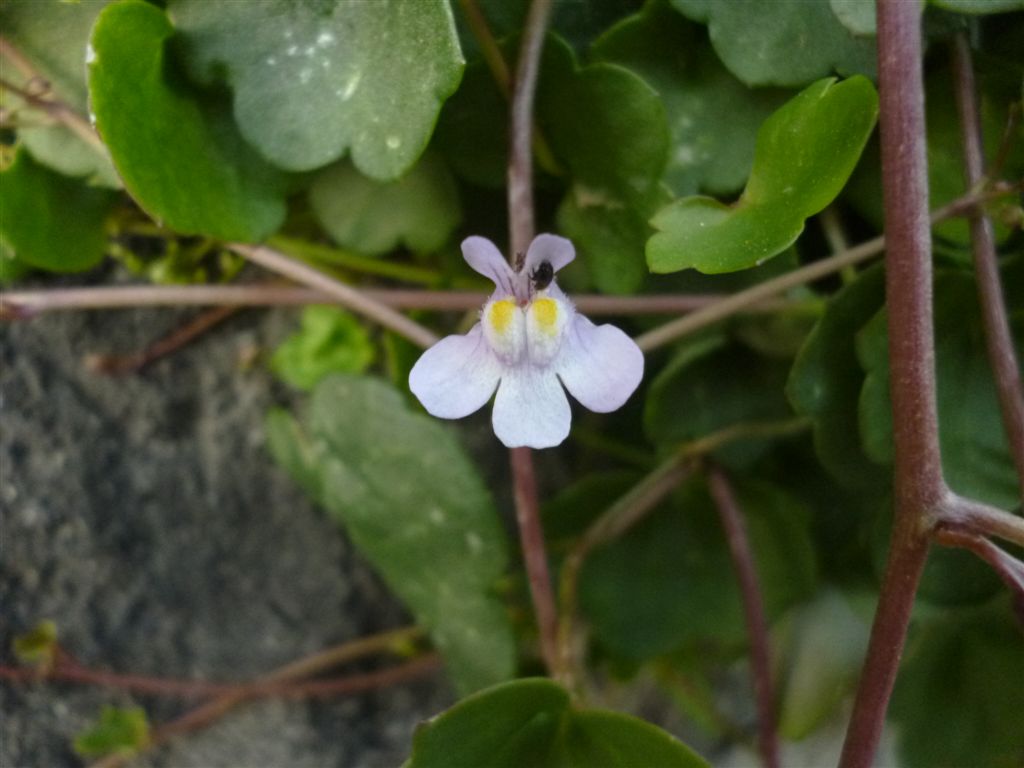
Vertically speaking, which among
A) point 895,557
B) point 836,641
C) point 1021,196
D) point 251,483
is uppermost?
point 1021,196

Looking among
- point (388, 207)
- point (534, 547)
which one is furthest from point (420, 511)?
point (388, 207)

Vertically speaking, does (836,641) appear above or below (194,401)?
below

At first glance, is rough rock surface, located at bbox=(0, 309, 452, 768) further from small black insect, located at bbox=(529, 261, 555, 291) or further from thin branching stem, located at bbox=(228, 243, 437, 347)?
small black insect, located at bbox=(529, 261, 555, 291)

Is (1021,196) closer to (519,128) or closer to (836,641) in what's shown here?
(519,128)

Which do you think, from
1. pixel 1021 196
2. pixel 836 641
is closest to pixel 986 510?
pixel 1021 196

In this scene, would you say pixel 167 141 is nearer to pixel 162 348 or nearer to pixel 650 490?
pixel 162 348

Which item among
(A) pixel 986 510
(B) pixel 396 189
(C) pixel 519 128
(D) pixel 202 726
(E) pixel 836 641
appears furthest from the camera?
(E) pixel 836 641

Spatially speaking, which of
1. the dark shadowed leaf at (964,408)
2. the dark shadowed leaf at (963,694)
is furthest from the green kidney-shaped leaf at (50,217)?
the dark shadowed leaf at (963,694)
